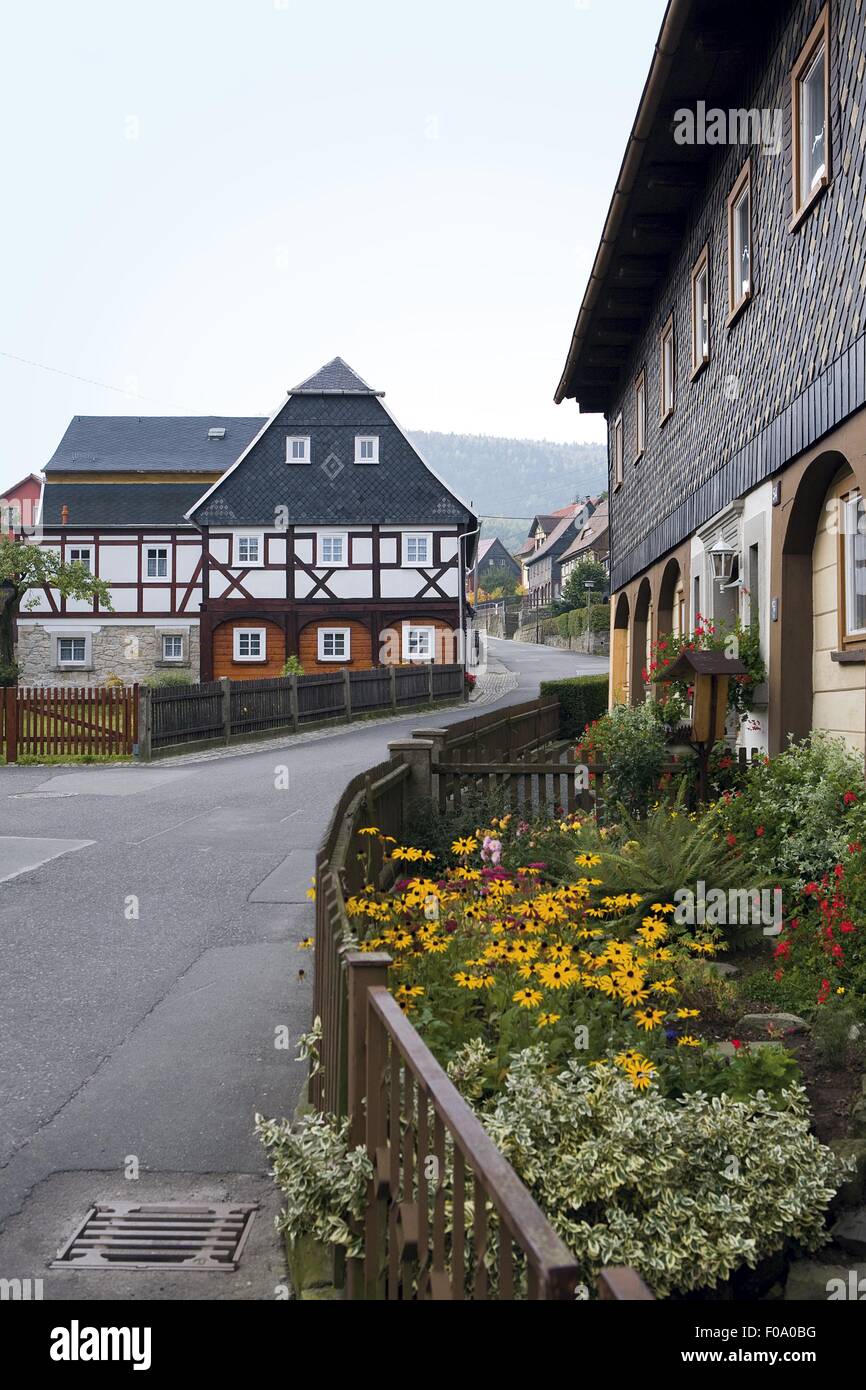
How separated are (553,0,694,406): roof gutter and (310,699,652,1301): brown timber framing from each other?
23.7ft

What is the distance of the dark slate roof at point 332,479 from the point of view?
125 feet

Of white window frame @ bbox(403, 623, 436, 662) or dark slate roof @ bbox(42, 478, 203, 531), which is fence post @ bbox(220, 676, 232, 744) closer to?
white window frame @ bbox(403, 623, 436, 662)

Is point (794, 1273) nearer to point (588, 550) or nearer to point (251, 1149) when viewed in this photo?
point (251, 1149)

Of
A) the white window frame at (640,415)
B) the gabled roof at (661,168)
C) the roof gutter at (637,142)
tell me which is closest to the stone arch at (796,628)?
the roof gutter at (637,142)

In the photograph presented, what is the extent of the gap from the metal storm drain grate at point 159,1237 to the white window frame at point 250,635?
3449 centimetres

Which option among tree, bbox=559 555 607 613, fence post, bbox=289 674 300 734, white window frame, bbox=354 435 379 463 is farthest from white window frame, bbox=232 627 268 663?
tree, bbox=559 555 607 613

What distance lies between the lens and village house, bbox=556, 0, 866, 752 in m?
7.92

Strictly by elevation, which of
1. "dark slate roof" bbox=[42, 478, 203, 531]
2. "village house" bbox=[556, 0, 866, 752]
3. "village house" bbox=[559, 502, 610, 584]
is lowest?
"village house" bbox=[556, 0, 866, 752]

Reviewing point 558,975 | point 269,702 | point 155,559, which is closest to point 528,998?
point 558,975

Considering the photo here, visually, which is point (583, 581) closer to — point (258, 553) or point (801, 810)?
point (258, 553)

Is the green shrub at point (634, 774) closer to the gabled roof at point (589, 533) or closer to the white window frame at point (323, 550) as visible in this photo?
the white window frame at point (323, 550)

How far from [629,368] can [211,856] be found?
11.6 m

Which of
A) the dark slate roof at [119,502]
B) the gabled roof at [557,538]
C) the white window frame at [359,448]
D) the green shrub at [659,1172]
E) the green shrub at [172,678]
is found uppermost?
the gabled roof at [557,538]
